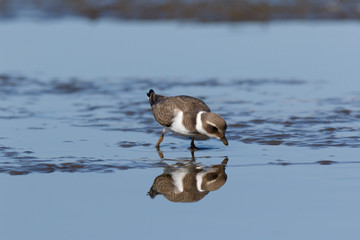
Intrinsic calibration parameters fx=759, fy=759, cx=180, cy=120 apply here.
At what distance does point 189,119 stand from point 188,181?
1.34 m

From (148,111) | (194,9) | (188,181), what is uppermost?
(194,9)

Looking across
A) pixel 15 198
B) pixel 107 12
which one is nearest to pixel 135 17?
pixel 107 12

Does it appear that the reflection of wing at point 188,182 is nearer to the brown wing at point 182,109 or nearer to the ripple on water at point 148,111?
the ripple on water at point 148,111

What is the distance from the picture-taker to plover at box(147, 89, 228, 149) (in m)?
8.92

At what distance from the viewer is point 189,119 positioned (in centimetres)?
915

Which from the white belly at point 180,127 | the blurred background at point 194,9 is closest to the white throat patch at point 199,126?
the white belly at point 180,127

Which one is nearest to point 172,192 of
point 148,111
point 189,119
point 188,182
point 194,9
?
point 188,182

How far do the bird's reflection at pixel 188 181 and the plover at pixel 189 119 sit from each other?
40 centimetres

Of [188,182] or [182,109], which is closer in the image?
[188,182]

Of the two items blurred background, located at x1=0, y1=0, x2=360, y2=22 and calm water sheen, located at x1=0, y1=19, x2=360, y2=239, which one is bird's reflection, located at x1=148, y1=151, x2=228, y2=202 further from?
blurred background, located at x1=0, y1=0, x2=360, y2=22

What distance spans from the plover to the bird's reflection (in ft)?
1.31

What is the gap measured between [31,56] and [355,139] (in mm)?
8812

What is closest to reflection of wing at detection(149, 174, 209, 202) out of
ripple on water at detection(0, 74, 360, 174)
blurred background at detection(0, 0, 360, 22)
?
ripple on water at detection(0, 74, 360, 174)

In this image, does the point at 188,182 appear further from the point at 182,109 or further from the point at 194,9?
the point at 194,9
